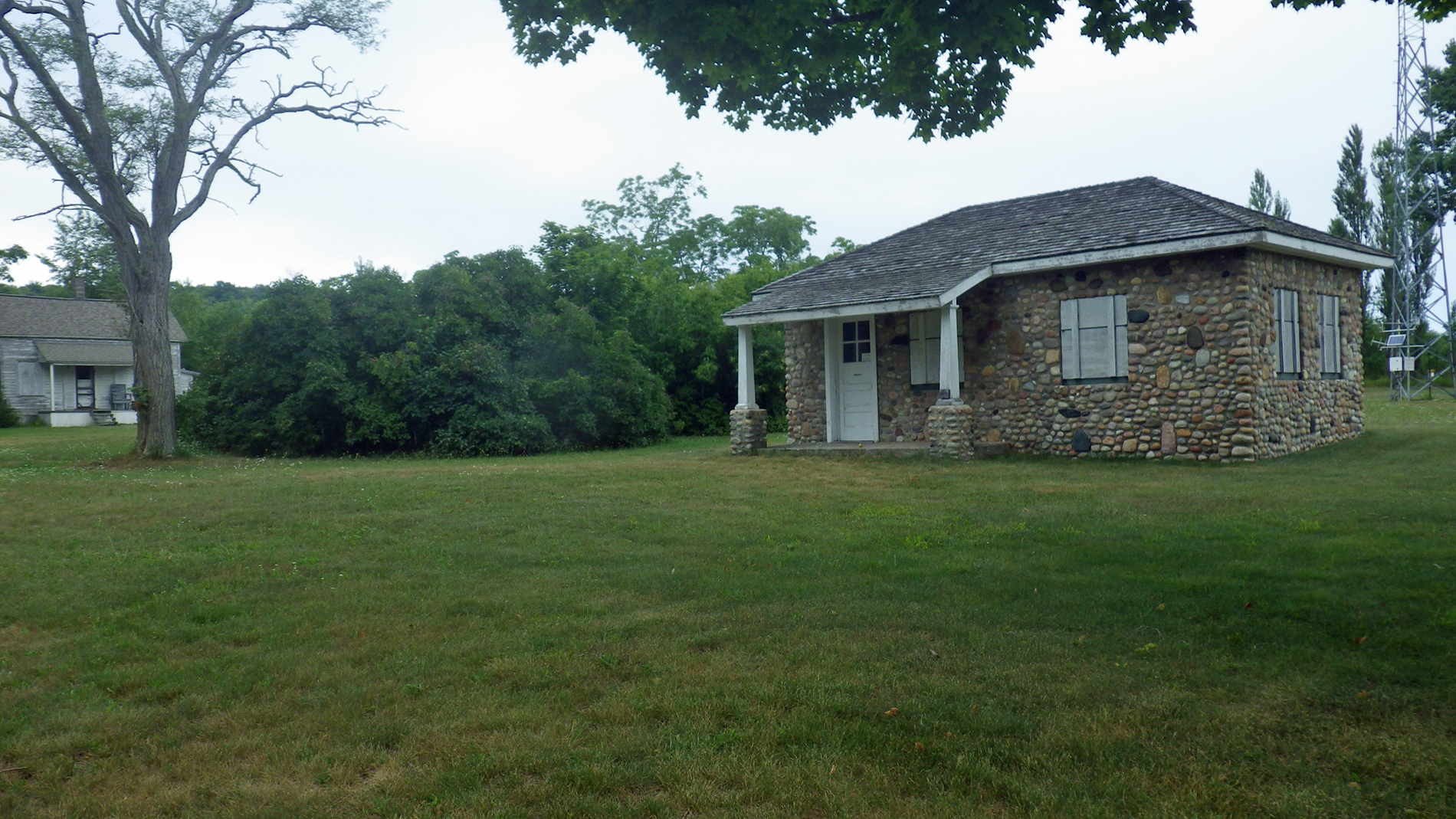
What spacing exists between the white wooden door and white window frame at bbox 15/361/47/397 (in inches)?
1391

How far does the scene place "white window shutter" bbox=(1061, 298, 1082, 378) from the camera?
50.1ft

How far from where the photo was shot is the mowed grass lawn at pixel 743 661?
3.39 metres

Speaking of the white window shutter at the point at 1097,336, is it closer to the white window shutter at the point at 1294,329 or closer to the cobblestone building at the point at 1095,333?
the cobblestone building at the point at 1095,333

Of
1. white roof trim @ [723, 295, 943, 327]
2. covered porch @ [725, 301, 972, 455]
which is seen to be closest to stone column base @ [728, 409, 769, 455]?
covered porch @ [725, 301, 972, 455]

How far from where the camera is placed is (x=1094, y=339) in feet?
49.5

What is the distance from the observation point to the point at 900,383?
17578 millimetres

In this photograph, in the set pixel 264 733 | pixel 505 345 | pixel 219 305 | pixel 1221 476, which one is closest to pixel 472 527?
pixel 264 733

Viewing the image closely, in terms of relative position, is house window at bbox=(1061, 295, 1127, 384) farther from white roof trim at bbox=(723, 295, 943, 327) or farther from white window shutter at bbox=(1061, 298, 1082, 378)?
white roof trim at bbox=(723, 295, 943, 327)

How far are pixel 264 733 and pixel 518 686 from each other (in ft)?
3.43

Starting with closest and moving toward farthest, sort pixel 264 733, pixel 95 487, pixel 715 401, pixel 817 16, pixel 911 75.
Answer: pixel 264 733 < pixel 817 16 < pixel 911 75 < pixel 95 487 < pixel 715 401

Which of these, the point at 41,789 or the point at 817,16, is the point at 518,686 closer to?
the point at 41,789

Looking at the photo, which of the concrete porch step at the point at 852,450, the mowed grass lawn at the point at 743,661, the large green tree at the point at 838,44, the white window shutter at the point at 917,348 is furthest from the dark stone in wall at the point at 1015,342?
the large green tree at the point at 838,44

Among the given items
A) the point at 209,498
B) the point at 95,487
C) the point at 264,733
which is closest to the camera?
the point at 264,733

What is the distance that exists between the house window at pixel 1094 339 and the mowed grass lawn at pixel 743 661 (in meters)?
5.17
